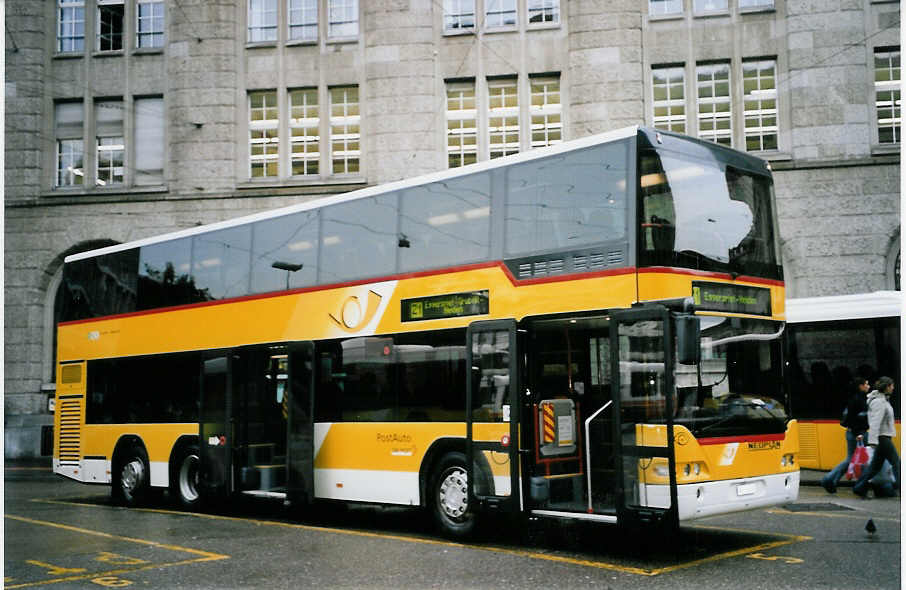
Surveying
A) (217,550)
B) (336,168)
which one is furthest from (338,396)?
(336,168)

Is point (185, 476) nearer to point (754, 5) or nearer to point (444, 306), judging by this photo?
point (444, 306)

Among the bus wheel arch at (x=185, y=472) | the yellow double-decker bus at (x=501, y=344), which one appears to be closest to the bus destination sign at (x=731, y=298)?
the yellow double-decker bus at (x=501, y=344)

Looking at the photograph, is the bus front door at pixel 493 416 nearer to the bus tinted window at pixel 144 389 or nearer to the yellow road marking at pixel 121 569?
the yellow road marking at pixel 121 569

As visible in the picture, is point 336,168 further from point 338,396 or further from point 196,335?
point 338,396

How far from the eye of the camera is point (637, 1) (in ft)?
82.4

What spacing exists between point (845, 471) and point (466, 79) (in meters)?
14.9

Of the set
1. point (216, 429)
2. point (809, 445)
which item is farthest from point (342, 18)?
point (809, 445)

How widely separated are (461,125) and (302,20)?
207 inches

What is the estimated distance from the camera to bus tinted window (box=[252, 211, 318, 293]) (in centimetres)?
1333

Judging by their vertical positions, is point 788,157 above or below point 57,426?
above

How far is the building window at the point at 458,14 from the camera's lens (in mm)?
26062

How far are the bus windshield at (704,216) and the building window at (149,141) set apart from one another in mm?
19849

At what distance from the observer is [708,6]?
81.5ft

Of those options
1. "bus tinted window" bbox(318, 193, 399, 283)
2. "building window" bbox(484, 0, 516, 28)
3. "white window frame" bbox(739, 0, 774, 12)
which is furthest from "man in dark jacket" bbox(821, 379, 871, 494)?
"building window" bbox(484, 0, 516, 28)
